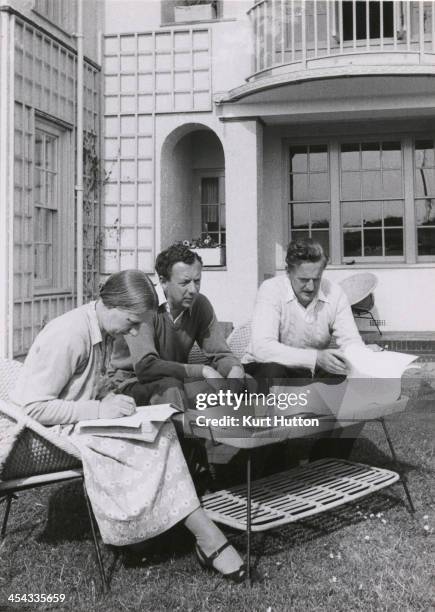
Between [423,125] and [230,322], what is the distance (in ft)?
10.7

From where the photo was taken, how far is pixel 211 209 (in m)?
8.47

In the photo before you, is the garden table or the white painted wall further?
the white painted wall

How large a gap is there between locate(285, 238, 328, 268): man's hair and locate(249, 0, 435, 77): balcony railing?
4.22m

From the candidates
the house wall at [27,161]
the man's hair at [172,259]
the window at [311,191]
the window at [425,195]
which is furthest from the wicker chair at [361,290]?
the man's hair at [172,259]

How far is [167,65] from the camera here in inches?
294

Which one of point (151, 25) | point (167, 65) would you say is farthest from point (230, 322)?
point (151, 25)

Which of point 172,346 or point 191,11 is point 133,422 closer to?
point 172,346

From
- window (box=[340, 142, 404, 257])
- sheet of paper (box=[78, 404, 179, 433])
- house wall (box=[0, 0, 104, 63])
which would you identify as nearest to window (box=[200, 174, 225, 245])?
window (box=[340, 142, 404, 257])

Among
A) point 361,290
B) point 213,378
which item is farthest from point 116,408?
point 361,290

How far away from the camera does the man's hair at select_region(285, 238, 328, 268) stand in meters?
3.06

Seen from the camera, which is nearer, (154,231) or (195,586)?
(195,586)

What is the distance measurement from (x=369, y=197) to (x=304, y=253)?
5.23 m

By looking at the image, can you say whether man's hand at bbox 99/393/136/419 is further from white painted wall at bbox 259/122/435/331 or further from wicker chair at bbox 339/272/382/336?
white painted wall at bbox 259/122/435/331

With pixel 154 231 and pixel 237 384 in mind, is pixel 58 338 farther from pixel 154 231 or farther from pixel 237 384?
pixel 154 231
